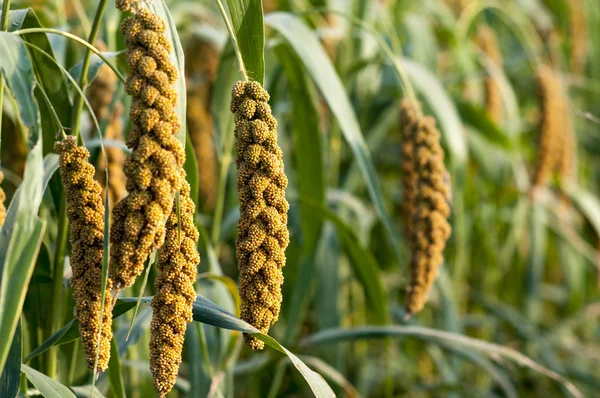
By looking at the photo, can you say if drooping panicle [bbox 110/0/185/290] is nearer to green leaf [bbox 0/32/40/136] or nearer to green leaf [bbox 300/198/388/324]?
green leaf [bbox 0/32/40/136]

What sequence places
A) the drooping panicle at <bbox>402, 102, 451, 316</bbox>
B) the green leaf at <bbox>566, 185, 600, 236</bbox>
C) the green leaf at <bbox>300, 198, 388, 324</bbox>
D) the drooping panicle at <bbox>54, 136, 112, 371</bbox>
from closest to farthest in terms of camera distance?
the drooping panicle at <bbox>54, 136, 112, 371</bbox>, the drooping panicle at <bbox>402, 102, 451, 316</bbox>, the green leaf at <bbox>300, 198, 388, 324</bbox>, the green leaf at <bbox>566, 185, 600, 236</bbox>

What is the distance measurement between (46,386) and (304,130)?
937mm

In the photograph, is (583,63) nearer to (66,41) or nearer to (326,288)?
(326,288)

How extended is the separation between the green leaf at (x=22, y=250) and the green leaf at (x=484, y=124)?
1.84 metres

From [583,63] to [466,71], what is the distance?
1.54 meters

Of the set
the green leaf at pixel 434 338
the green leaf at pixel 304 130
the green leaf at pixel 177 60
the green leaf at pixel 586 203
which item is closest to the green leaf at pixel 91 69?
the green leaf at pixel 177 60

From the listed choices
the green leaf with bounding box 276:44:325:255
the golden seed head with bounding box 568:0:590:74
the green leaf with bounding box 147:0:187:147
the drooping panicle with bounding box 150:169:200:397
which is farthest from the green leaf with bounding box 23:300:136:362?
the golden seed head with bounding box 568:0:590:74

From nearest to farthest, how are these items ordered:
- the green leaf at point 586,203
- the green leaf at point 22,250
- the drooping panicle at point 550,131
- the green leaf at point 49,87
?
1. the green leaf at point 22,250
2. the green leaf at point 49,87
3. the drooping panicle at point 550,131
4. the green leaf at point 586,203

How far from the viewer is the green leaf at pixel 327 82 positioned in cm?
165

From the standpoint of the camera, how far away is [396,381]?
2.77 m

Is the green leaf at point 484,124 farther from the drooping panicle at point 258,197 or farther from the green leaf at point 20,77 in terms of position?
the green leaf at point 20,77

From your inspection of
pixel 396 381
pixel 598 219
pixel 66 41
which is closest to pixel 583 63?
pixel 598 219

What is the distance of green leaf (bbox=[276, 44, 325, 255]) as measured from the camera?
185 cm

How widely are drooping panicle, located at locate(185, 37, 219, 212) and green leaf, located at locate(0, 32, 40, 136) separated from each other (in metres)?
1.39
